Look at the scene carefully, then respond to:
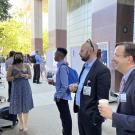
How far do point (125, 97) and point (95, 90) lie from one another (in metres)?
1.11

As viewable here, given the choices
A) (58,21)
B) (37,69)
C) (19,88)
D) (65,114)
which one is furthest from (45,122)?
(58,21)

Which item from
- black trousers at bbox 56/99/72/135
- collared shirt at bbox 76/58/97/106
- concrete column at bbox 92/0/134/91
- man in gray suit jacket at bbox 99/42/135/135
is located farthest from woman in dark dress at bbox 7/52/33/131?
concrete column at bbox 92/0/134/91

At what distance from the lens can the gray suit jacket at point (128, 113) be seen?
231 centimetres

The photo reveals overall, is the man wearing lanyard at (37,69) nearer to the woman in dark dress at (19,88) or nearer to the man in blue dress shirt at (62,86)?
the woman in dark dress at (19,88)

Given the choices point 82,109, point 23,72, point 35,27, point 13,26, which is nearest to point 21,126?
point 23,72

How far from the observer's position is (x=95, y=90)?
3.49 m

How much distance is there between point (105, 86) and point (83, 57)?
1.53ft

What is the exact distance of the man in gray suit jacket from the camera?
234 cm

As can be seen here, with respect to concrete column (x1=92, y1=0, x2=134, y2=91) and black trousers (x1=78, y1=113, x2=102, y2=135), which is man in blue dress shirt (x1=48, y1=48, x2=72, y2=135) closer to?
black trousers (x1=78, y1=113, x2=102, y2=135)

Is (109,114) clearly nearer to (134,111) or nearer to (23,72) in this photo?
(134,111)

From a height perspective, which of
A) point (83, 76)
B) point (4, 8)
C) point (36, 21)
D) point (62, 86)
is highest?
point (36, 21)

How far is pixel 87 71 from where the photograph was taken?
12.0 ft

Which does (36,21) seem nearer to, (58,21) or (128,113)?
(58,21)

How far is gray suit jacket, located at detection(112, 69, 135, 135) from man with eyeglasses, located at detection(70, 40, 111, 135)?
39.5 inches
